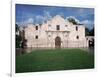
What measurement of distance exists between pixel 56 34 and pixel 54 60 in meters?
0.31

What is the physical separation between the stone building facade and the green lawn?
8cm

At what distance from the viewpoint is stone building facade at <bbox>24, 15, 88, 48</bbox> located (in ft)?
7.41

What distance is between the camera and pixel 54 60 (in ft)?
7.63

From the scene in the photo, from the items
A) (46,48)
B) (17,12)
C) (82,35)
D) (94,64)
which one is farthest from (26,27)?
(94,64)

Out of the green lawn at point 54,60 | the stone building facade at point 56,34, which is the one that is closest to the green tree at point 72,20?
the stone building facade at point 56,34

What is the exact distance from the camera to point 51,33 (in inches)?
91.2

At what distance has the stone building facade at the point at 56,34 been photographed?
2258 mm

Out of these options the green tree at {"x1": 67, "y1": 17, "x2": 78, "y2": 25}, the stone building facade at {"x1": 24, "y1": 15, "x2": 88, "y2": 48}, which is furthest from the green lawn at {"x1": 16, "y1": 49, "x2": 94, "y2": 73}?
the green tree at {"x1": 67, "y1": 17, "x2": 78, "y2": 25}

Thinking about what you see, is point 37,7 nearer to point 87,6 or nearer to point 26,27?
point 26,27

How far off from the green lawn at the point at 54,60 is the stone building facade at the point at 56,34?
8 centimetres

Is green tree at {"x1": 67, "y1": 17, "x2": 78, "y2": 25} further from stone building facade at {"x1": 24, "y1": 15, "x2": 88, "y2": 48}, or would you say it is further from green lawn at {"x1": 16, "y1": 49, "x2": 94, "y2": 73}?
green lawn at {"x1": 16, "y1": 49, "x2": 94, "y2": 73}

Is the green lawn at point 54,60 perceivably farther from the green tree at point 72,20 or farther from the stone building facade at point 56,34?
the green tree at point 72,20
